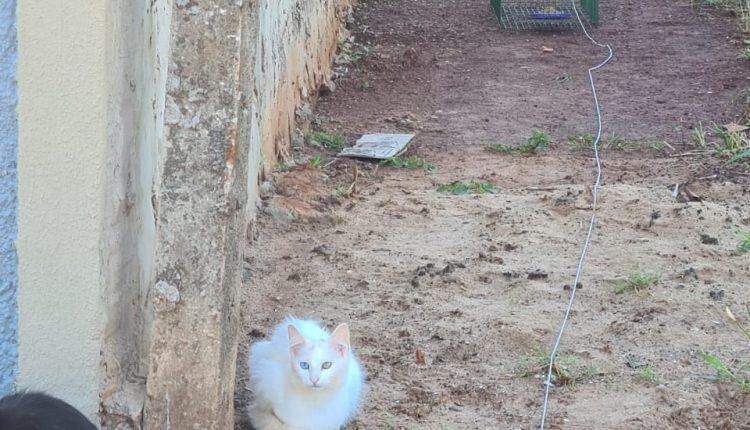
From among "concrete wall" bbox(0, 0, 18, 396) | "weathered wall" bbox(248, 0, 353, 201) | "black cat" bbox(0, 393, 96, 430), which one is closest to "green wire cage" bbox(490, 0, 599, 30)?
"weathered wall" bbox(248, 0, 353, 201)

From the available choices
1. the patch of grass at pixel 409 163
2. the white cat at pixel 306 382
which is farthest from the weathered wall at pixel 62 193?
the patch of grass at pixel 409 163

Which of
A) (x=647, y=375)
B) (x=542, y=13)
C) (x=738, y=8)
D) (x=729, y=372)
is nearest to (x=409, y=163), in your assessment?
(x=647, y=375)

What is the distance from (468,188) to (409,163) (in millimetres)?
673

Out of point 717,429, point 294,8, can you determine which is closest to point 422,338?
point 717,429

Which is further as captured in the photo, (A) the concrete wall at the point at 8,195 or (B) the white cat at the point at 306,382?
(B) the white cat at the point at 306,382

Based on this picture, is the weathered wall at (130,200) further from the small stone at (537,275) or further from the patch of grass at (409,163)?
the patch of grass at (409,163)

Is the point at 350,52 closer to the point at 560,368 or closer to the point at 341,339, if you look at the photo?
the point at 560,368

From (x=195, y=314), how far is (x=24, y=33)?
3.27 feet

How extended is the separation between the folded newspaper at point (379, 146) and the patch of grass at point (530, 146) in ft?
2.04

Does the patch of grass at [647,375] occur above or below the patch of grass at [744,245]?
below

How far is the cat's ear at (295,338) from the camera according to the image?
3.27 m

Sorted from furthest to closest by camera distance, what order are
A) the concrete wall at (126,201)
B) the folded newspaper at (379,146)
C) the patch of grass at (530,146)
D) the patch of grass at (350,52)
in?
the patch of grass at (350,52) < the patch of grass at (530,146) < the folded newspaper at (379,146) < the concrete wall at (126,201)

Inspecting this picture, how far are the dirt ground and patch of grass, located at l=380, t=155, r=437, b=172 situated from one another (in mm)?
67

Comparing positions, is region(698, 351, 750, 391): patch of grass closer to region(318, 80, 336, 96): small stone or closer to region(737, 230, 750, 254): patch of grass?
region(737, 230, 750, 254): patch of grass
